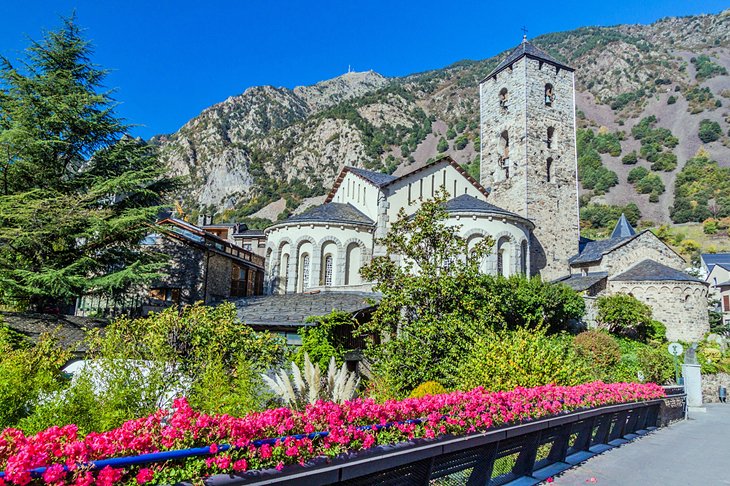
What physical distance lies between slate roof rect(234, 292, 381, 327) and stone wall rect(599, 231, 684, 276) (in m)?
18.7

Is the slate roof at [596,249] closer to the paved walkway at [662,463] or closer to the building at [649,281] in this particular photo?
the building at [649,281]

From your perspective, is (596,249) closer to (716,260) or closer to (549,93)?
(549,93)

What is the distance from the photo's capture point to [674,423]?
48.4ft

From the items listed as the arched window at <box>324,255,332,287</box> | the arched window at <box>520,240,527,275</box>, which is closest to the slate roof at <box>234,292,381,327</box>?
the arched window at <box>324,255,332,287</box>

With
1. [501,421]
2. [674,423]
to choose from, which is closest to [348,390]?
[501,421]

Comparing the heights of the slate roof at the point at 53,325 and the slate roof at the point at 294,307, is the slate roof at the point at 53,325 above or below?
below

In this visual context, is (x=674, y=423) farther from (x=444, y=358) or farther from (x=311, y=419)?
(x=311, y=419)

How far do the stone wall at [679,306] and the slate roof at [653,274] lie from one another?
1.09 feet

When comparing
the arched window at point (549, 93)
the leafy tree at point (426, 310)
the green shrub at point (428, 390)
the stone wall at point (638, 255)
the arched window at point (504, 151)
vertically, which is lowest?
the green shrub at point (428, 390)

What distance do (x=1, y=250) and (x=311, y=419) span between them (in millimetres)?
21422

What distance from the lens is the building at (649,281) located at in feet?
104

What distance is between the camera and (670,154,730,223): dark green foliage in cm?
8694

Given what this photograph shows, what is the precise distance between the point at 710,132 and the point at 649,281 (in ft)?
327

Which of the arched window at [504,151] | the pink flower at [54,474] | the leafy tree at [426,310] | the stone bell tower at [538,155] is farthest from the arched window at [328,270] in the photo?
the pink flower at [54,474]
